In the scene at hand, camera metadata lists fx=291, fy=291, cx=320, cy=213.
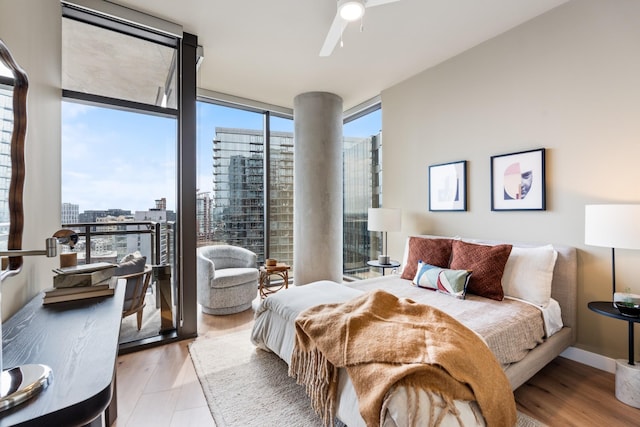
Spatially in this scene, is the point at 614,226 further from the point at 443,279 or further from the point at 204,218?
the point at 204,218

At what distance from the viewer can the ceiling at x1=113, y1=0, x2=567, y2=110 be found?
98.0 inches

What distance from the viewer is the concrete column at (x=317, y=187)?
168 inches

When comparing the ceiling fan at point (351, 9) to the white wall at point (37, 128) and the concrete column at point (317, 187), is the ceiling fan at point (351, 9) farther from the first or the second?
the concrete column at point (317, 187)

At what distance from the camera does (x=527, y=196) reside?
8.83ft

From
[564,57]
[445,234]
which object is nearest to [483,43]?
[564,57]

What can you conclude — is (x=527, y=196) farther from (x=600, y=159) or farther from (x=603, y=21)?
(x=603, y=21)

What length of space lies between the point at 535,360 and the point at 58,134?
3751mm

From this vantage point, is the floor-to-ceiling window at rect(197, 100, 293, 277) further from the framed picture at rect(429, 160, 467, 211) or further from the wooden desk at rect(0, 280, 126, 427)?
the wooden desk at rect(0, 280, 126, 427)

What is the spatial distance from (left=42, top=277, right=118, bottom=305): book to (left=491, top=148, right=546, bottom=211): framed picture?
323cm

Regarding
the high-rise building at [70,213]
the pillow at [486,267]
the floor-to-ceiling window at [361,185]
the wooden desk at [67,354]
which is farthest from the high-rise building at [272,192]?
the wooden desk at [67,354]

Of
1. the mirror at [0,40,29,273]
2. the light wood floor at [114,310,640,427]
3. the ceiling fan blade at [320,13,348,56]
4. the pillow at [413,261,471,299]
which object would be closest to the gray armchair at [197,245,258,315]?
the light wood floor at [114,310,640,427]

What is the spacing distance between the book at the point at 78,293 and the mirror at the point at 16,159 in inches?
8.2

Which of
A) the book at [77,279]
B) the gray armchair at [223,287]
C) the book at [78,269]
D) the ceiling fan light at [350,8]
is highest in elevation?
the ceiling fan light at [350,8]

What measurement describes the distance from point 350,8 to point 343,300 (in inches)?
80.0
